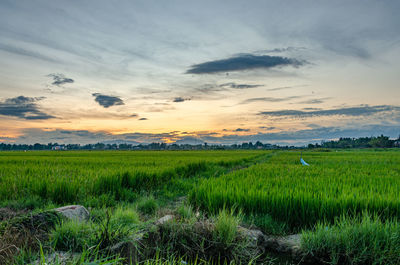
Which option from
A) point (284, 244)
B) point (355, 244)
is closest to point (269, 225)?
point (284, 244)

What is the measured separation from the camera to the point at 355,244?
298 cm

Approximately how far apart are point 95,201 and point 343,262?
520 cm

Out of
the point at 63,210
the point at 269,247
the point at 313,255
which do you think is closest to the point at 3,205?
the point at 63,210

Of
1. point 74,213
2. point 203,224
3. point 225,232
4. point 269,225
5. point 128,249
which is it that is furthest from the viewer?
point 269,225

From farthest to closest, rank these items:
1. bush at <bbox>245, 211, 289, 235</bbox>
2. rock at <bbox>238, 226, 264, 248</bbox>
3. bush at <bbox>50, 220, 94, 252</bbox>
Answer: bush at <bbox>245, 211, 289, 235</bbox>
rock at <bbox>238, 226, 264, 248</bbox>
bush at <bbox>50, 220, 94, 252</bbox>

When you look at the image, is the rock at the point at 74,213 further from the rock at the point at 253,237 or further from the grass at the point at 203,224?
the rock at the point at 253,237

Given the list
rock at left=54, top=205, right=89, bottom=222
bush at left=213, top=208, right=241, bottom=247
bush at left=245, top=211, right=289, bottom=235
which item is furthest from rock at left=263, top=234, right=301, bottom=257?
rock at left=54, top=205, right=89, bottom=222

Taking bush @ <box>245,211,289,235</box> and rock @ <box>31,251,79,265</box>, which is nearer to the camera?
rock @ <box>31,251,79,265</box>

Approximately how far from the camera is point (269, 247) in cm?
348

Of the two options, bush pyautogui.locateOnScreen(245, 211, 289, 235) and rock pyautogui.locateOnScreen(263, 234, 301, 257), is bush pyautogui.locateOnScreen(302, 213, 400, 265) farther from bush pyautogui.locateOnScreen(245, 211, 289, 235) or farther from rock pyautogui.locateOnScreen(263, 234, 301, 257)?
bush pyautogui.locateOnScreen(245, 211, 289, 235)

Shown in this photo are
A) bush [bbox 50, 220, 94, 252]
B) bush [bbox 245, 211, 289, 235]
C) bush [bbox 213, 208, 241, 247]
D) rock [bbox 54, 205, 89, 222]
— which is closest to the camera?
bush [bbox 50, 220, 94, 252]

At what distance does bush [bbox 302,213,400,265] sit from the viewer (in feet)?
9.49

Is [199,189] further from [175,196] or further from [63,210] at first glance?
[63,210]

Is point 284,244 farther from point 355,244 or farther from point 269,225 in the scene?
point 355,244
